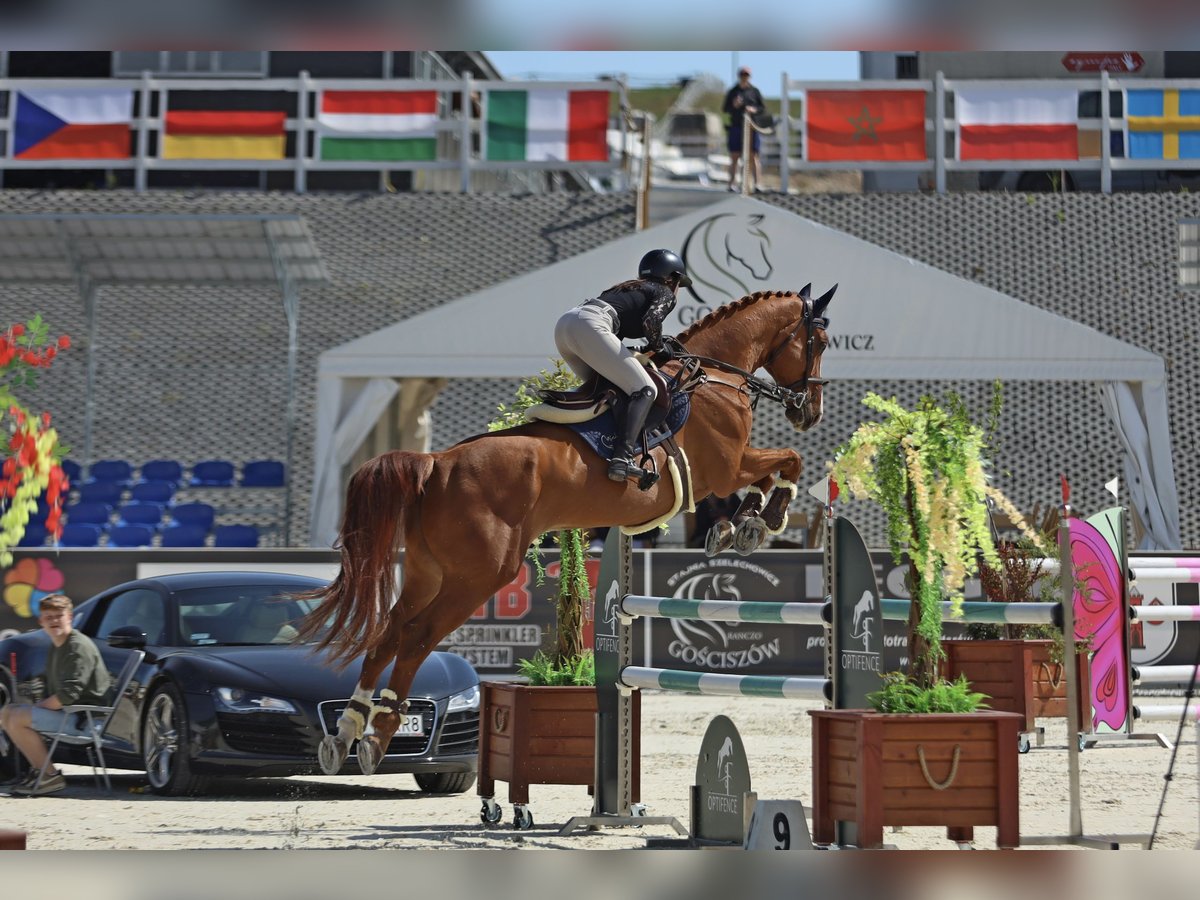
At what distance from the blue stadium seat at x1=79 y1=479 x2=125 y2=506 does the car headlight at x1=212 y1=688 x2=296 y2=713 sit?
9.59 metres

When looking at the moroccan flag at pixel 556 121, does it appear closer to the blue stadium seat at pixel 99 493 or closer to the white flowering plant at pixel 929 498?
the blue stadium seat at pixel 99 493

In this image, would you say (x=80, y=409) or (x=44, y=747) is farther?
(x=80, y=409)

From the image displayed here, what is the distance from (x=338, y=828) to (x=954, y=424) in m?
3.09

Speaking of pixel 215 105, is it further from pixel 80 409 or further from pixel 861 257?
pixel 861 257

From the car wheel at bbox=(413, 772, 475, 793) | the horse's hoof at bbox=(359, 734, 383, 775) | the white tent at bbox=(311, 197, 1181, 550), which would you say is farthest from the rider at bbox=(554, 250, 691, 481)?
the white tent at bbox=(311, 197, 1181, 550)

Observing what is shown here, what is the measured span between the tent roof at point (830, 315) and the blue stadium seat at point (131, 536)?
3.71 m

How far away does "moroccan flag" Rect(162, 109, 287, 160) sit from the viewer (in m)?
19.7

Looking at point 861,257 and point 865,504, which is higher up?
point 861,257

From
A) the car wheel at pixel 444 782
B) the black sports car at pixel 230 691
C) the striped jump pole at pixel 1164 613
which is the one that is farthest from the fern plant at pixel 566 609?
the striped jump pole at pixel 1164 613

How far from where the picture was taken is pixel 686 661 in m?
12.5

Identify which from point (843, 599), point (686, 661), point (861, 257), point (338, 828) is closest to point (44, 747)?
point (338, 828)

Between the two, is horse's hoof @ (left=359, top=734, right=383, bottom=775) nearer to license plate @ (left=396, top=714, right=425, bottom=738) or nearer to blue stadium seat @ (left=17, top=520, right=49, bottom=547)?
license plate @ (left=396, top=714, right=425, bottom=738)
